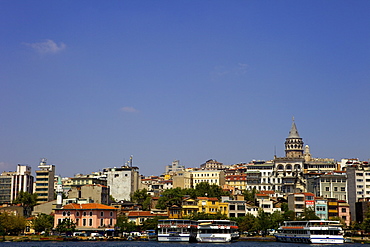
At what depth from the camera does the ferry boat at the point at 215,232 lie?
90.0m

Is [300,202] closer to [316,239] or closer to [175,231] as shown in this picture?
[316,239]

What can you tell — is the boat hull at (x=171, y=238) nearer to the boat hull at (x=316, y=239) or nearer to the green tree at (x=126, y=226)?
the green tree at (x=126, y=226)

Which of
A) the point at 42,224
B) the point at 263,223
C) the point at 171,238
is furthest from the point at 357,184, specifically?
the point at 42,224

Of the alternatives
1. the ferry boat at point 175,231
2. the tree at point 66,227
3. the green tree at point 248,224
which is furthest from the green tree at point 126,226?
the green tree at point 248,224

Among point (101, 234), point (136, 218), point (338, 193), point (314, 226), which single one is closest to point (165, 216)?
point (136, 218)

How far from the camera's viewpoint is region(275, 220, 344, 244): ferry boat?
85.2m

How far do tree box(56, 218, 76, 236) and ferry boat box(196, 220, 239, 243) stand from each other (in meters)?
20.8

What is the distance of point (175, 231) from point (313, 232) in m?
20.5

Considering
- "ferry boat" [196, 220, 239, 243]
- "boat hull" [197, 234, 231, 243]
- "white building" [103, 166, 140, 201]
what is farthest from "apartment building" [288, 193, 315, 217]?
"white building" [103, 166, 140, 201]

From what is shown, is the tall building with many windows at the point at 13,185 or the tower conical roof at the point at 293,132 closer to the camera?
the tall building with many windows at the point at 13,185

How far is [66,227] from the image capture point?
9631 cm

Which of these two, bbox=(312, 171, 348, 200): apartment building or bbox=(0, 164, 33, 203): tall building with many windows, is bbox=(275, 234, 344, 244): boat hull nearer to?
bbox=(312, 171, 348, 200): apartment building

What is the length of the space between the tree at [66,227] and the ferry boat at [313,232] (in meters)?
33.3

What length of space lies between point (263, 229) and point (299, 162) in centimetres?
5820
